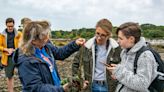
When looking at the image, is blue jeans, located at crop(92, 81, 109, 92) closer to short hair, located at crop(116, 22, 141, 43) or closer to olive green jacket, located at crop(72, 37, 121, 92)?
olive green jacket, located at crop(72, 37, 121, 92)

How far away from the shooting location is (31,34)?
4129mm

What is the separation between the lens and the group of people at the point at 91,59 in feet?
13.6

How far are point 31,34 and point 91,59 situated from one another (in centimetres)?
196

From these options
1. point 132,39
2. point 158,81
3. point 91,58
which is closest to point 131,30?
point 132,39

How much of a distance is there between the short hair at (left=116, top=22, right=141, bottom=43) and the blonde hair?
1.00 meters

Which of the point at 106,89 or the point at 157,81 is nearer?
the point at 157,81

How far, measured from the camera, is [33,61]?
13.5ft

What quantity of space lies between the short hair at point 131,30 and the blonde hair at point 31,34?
1.00m

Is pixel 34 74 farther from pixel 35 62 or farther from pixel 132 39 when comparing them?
pixel 132 39

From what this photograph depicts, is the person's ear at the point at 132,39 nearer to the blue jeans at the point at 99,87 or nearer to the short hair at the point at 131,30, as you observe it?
the short hair at the point at 131,30

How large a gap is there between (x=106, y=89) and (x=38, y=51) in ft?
6.40

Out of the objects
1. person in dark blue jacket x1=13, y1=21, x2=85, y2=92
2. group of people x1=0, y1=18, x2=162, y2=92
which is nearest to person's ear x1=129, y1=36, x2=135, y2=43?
group of people x1=0, y1=18, x2=162, y2=92

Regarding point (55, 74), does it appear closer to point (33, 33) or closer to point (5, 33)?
point (33, 33)

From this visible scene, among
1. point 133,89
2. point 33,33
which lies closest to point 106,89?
point 133,89
